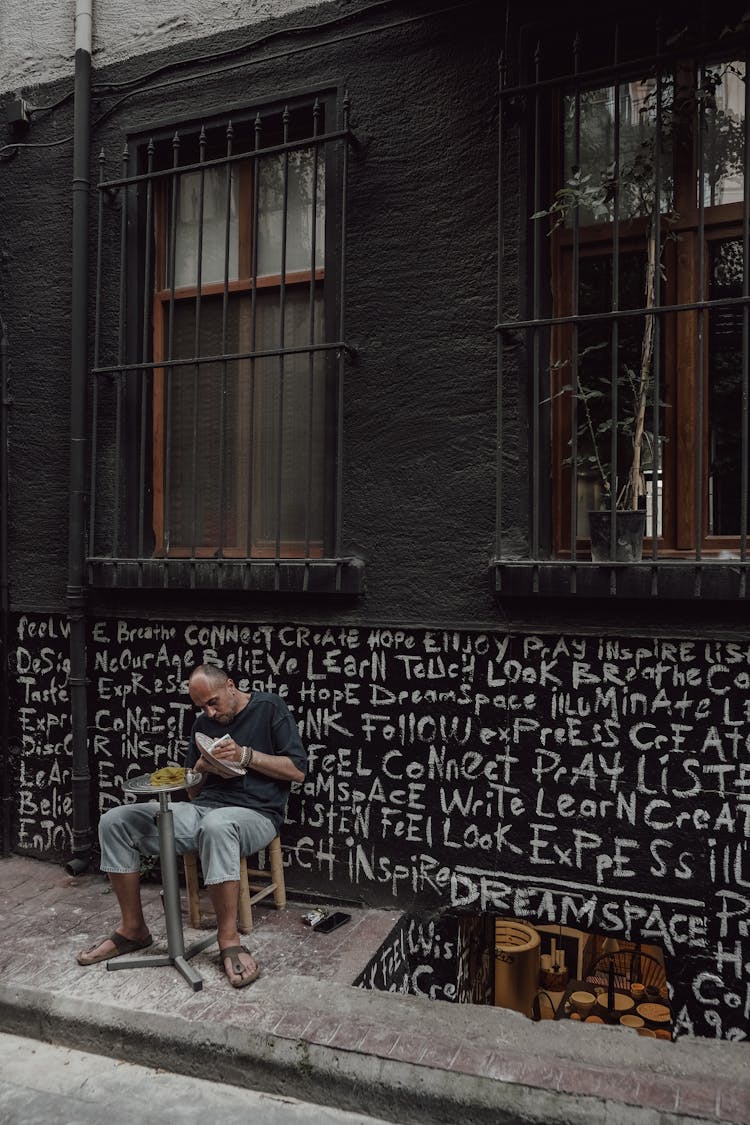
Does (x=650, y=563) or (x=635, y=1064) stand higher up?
(x=650, y=563)

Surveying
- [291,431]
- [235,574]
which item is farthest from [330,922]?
[291,431]

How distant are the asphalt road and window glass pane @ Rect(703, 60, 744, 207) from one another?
13.6 feet

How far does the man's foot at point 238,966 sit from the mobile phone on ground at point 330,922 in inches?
19.4

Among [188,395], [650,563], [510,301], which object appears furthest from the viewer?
[188,395]

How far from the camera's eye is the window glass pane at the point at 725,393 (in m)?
4.16

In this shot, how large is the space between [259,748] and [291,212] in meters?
2.99

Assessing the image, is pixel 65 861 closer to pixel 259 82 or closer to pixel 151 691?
pixel 151 691

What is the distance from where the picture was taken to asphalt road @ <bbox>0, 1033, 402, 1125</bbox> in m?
3.22

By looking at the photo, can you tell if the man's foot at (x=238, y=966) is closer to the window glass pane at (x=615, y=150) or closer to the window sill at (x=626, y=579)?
the window sill at (x=626, y=579)

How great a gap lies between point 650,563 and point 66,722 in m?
3.57

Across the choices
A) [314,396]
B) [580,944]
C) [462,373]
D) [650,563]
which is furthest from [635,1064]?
[314,396]

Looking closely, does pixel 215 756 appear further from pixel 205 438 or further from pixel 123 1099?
pixel 205 438

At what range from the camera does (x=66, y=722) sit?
18.1ft

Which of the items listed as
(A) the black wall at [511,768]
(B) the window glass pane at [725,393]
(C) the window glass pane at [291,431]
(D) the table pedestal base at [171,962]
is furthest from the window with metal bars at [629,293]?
(D) the table pedestal base at [171,962]
